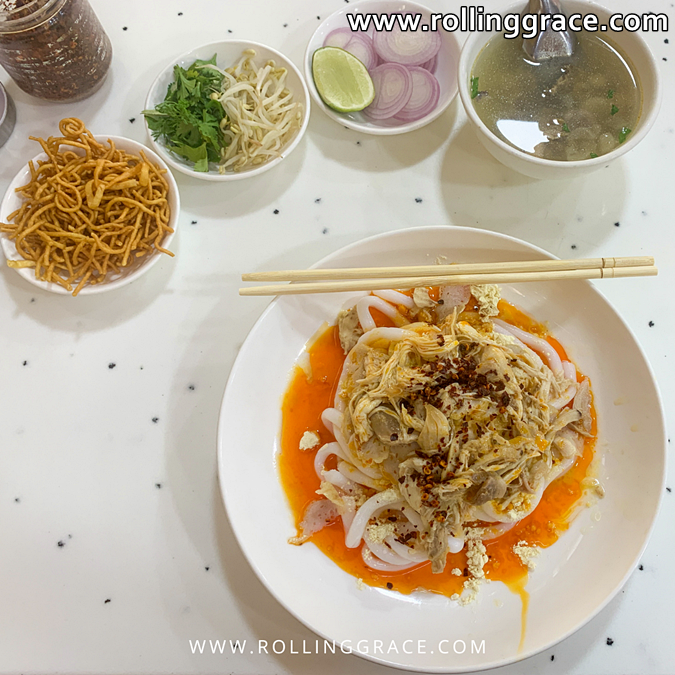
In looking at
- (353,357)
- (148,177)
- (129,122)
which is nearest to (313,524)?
(353,357)

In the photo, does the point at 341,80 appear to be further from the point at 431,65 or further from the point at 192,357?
the point at 192,357

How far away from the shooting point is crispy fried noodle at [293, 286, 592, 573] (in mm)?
1666

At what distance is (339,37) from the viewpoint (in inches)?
84.9

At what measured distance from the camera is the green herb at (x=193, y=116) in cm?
200

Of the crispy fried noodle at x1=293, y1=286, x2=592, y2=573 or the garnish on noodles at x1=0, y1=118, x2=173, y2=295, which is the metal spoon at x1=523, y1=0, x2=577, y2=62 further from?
the garnish on noodles at x1=0, y1=118, x2=173, y2=295

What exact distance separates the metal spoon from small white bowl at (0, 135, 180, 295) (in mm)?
1446

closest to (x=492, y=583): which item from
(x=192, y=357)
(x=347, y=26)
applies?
(x=192, y=357)

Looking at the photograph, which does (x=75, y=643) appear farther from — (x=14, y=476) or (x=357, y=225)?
(x=357, y=225)

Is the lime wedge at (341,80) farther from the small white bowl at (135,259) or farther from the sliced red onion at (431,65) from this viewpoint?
the small white bowl at (135,259)

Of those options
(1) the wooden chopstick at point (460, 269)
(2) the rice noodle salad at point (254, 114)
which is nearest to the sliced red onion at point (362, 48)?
(2) the rice noodle salad at point (254, 114)

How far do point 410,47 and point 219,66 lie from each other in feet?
2.63

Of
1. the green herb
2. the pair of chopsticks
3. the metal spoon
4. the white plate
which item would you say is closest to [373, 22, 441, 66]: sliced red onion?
the metal spoon

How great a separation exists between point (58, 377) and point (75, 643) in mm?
974

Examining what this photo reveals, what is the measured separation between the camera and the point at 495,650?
1617mm
